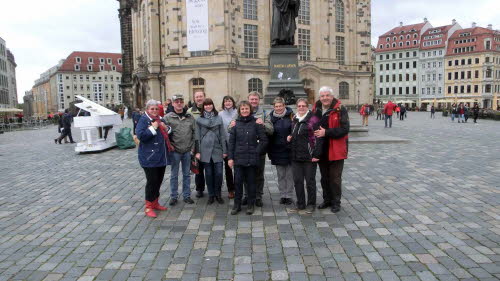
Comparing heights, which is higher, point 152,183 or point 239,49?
point 239,49

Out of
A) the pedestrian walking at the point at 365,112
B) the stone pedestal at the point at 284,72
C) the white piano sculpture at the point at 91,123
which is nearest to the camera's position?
the white piano sculpture at the point at 91,123

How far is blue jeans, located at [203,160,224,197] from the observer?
625 cm

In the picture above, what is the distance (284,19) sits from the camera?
15.4 metres

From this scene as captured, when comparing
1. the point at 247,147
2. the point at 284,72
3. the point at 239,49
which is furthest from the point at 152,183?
the point at 239,49

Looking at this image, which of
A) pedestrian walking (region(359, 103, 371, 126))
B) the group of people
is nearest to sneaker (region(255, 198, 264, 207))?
the group of people

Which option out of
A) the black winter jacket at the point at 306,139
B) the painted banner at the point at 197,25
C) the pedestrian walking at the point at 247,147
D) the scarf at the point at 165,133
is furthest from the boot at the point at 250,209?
the painted banner at the point at 197,25

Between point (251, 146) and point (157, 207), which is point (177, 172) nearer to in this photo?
point (157, 207)

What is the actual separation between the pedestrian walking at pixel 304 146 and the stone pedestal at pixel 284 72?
10.2 m

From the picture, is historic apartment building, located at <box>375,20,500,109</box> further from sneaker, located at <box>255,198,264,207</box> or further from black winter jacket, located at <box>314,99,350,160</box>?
sneaker, located at <box>255,198,264,207</box>

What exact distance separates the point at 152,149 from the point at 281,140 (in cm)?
198

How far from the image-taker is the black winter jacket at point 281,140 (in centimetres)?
589

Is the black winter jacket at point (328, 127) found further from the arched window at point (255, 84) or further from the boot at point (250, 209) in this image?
the arched window at point (255, 84)

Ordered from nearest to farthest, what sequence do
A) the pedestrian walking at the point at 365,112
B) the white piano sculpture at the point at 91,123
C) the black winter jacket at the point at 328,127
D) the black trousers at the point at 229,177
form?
the black winter jacket at the point at 328,127
the black trousers at the point at 229,177
the white piano sculpture at the point at 91,123
the pedestrian walking at the point at 365,112

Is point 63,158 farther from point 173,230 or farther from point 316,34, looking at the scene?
point 316,34
